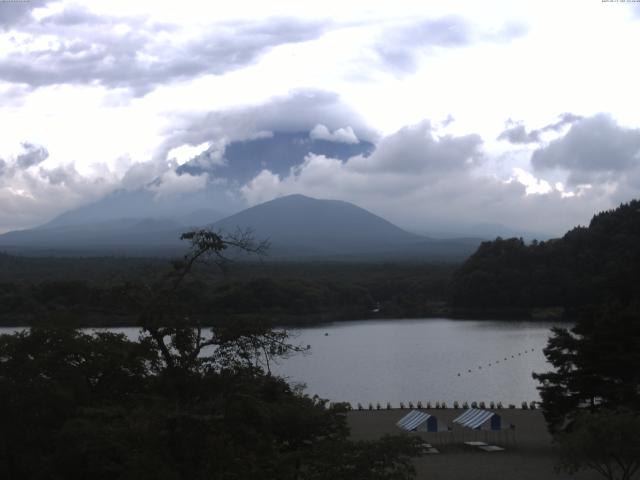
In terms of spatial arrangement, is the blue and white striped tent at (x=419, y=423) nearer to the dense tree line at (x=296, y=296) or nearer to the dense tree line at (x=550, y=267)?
the dense tree line at (x=296, y=296)

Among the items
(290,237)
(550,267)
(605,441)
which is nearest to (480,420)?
(605,441)

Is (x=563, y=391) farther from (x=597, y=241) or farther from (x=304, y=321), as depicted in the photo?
(x=597, y=241)

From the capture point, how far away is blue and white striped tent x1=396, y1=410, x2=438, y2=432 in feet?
46.4

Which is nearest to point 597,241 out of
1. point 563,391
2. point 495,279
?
point 495,279

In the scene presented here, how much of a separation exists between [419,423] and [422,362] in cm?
1301

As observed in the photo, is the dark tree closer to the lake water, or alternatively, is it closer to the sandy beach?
the sandy beach

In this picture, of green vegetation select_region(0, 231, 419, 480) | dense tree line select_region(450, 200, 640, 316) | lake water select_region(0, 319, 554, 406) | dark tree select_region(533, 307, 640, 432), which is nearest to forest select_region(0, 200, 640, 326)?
dense tree line select_region(450, 200, 640, 316)

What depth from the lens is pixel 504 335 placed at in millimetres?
34219

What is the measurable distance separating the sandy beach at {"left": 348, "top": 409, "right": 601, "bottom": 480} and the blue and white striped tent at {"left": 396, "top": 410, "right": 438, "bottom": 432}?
26cm

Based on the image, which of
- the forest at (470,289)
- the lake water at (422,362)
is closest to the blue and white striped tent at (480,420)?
the lake water at (422,362)

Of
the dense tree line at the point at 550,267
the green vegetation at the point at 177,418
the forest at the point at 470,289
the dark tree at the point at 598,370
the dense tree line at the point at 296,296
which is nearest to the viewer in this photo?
the green vegetation at the point at 177,418

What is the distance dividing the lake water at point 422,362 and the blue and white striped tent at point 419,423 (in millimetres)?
4674

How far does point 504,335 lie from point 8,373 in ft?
94.0

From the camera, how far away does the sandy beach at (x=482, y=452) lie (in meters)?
12.0
